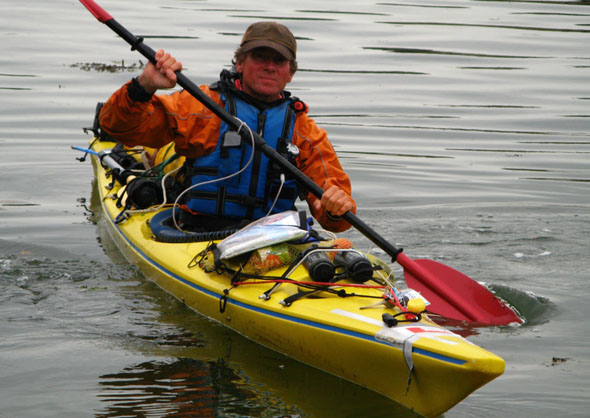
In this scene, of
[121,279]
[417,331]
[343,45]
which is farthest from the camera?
[343,45]

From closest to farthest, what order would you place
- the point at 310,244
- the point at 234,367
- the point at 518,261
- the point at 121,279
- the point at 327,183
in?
the point at 234,367
the point at 310,244
the point at 327,183
the point at 121,279
the point at 518,261

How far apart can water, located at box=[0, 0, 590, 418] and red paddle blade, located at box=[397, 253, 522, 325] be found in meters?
0.13

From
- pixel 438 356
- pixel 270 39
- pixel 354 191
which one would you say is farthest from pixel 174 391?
pixel 354 191

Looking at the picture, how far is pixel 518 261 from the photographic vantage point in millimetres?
6105

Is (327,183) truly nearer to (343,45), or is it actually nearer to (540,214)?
(540,214)

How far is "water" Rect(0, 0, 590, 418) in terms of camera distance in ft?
13.4

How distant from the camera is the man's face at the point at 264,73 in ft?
16.2

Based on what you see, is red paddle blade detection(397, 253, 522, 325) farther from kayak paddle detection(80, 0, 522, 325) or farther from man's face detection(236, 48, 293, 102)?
man's face detection(236, 48, 293, 102)

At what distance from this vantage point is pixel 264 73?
195 inches

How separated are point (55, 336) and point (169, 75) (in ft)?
4.80

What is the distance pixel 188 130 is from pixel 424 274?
1.52m

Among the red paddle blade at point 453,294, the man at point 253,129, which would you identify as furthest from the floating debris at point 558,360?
the man at point 253,129

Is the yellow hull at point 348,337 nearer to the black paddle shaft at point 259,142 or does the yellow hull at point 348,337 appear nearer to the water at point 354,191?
the water at point 354,191

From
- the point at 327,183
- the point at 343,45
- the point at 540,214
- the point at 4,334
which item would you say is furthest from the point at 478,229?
the point at 343,45
